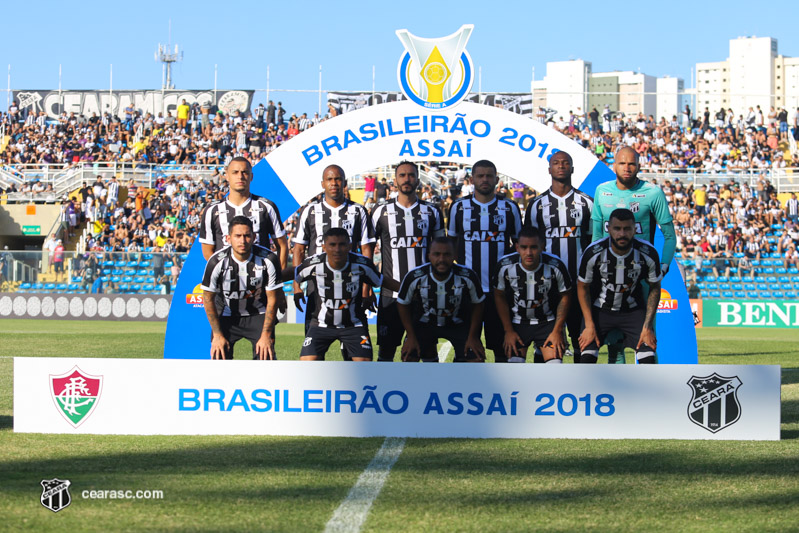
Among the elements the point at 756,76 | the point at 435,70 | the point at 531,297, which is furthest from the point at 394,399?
the point at 756,76

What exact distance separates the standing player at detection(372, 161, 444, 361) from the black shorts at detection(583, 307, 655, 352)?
182 cm

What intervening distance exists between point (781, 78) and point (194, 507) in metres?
137

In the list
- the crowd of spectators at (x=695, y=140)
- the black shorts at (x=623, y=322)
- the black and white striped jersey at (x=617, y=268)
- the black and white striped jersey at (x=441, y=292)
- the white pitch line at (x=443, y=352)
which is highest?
the crowd of spectators at (x=695, y=140)

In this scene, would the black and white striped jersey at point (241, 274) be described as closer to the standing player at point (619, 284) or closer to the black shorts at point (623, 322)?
the standing player at point (619, 284)

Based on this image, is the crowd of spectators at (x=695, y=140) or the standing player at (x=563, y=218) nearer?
the standing player at (x=563, y=218)

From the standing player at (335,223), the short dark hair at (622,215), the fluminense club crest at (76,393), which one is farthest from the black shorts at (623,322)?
the fluminense club crest at (76,393)

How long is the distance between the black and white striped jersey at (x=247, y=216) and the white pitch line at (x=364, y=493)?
132 inches

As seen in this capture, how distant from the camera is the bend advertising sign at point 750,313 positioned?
23.6 metres

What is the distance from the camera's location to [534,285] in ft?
27.4

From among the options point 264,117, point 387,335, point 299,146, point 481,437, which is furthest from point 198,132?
point 481,437

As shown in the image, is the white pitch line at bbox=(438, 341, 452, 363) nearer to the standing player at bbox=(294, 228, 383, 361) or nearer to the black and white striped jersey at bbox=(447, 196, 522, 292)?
the black and white striped jersey at bbox=(447, 196, 522, 292)

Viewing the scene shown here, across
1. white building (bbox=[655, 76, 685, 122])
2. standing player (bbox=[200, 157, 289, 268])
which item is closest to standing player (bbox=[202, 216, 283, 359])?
standing player (bbox=[200, 157, 289, 268])

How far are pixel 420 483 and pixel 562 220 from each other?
4.41 m

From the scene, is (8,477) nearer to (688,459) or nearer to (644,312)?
(688,459)
